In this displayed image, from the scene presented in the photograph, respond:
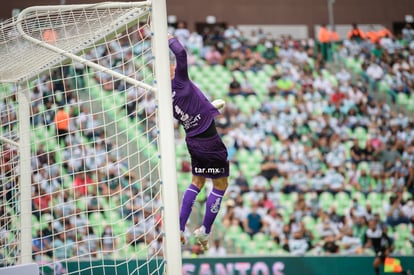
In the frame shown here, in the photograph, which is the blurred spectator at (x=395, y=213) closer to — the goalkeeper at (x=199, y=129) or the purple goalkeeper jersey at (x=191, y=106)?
the goalkeeper at (x=199, y=129)

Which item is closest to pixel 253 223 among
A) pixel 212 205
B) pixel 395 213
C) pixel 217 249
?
pixel 217 249

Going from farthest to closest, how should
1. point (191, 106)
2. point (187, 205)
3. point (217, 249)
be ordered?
point (217, 249)
point (187, 205)
point (191, 106)

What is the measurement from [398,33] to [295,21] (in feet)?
8.68

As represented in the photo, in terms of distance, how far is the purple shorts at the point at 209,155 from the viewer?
22.2 feet

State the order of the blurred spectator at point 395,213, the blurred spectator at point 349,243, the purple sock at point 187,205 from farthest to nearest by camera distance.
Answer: the blurred spectator at point 395,213 < the blurred spectator at point 349,243 < the purple sock at point 187,205

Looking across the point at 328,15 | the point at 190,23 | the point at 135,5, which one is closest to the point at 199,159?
the point at 135,5

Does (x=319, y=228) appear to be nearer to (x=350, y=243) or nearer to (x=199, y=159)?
(x=350, y=243)

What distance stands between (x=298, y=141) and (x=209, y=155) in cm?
989

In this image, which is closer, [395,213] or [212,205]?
[212,205]

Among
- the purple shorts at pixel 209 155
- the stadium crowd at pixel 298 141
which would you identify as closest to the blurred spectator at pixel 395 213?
the stadium crowd at pixel 298 141

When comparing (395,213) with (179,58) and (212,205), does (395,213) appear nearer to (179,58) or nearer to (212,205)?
(212,205)

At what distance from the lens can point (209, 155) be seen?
675 centimetres

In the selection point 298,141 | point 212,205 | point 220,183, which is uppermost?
point 220,183

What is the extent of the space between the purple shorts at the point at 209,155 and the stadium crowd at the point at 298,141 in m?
7.00
